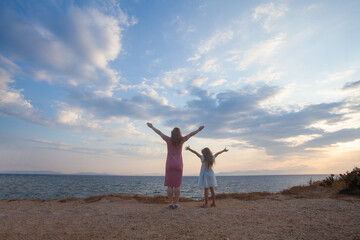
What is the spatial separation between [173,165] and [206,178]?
62.4 inches

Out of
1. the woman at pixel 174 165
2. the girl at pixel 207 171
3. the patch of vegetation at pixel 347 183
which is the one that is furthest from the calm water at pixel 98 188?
the woman at pixel 174 165

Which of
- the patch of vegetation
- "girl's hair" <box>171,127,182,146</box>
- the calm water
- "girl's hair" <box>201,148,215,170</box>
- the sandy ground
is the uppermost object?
"girl's hair" <box>171,127,182,146</box>

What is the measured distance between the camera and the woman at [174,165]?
695 centimetres

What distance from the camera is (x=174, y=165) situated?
22.9 feet

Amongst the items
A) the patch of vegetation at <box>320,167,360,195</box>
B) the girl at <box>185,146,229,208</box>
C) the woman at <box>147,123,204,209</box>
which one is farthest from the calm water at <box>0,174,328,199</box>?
the woman at <box>147,123,204,209</box>

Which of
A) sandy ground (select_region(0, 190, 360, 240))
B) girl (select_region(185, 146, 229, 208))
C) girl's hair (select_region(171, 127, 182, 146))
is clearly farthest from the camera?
girl (select_region(185, 146, 229, 208))

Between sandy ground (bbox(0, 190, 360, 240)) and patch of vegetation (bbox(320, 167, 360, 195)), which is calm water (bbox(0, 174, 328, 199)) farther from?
sandy ground (bbox(0, 190, 360, 240))

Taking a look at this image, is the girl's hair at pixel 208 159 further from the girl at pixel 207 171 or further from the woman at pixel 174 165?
the woman at pixel 174 165

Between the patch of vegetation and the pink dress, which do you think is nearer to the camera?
the pink dress

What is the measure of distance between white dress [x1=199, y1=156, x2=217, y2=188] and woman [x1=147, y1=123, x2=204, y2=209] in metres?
1.17

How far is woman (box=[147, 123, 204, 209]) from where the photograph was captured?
273 inches

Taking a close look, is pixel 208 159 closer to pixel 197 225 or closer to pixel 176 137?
pixel 176 137

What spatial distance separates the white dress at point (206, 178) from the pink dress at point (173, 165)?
113cm

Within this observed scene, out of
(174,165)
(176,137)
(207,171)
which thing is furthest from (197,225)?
(207,171)
